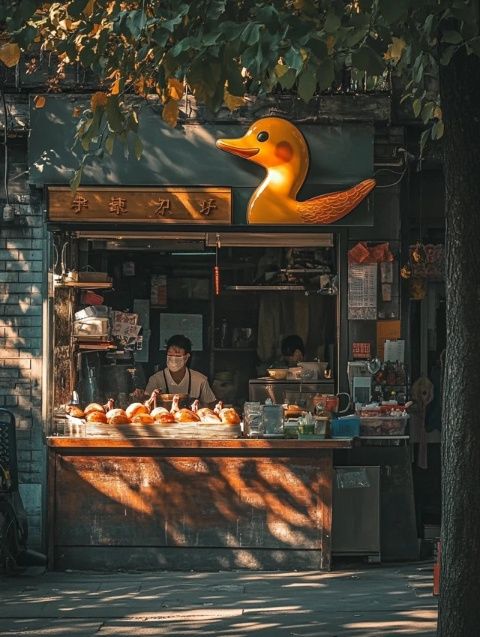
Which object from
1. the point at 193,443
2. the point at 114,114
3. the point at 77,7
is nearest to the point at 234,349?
the point at 193,443

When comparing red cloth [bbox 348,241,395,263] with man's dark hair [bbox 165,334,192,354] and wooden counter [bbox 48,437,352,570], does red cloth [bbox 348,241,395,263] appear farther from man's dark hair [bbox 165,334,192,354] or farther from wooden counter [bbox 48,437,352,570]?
man's dark hair [bbox 165,334,192,354]

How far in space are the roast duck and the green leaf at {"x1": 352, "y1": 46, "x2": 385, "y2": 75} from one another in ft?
19.5

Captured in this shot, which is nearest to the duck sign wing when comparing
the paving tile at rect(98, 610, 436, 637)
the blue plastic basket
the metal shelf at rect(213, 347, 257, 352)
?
the blue plastic basket

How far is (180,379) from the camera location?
13.8m

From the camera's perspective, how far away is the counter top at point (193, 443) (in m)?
11.7

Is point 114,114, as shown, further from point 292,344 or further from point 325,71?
point 292,344

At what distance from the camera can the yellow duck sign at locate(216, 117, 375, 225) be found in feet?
39.3

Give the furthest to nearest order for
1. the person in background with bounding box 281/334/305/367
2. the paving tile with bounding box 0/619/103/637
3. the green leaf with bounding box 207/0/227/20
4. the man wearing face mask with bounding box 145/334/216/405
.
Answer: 1. the person in background with bounding box 281/334/305/367
2. the man wearing face mask with bounding box 145/334/216/405
3. the paving tile with bounding box 0/619/103/637
4. the green leaf with bounding box 207/0/227/20

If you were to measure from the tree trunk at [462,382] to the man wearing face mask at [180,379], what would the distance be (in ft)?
22.6

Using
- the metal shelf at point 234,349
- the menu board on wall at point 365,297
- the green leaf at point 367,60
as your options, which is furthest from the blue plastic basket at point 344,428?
the green leaf at point 367,60

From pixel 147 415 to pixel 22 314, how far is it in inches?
63.2

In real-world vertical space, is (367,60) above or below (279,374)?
above

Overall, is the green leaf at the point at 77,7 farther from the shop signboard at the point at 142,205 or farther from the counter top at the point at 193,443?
the counter top at the point at 193,443

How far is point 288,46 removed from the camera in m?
6.48
